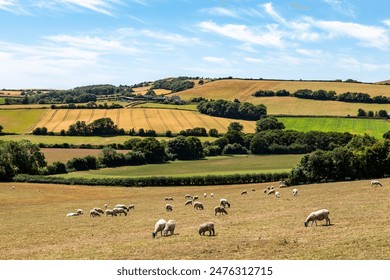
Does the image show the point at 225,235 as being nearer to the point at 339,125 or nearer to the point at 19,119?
the point at 339,125

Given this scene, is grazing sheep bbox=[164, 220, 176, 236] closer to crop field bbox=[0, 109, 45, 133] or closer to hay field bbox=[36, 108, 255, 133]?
hay field bbox=[36, 108, 255, 133]

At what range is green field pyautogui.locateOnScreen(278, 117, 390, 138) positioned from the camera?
5989 inches

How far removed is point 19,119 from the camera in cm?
16862

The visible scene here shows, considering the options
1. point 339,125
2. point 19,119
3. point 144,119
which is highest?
point 19,119

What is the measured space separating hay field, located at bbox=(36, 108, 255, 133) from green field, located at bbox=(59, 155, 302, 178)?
1554 inches

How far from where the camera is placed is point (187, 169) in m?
108

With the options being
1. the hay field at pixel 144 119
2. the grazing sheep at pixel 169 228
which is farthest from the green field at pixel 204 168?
the grazing sheep at pixel 169 228

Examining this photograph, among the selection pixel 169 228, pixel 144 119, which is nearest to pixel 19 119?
pixel 144 119

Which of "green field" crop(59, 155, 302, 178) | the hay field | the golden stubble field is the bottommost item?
"green field" crop(59, 155, 302, 178)

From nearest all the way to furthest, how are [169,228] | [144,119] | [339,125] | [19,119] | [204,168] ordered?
1. [169,228]
2. [204,168]
3. [339,125]
4. [19,119]
5. [144,119]

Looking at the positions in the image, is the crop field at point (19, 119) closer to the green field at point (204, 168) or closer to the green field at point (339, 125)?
the green field at point (204, 168)

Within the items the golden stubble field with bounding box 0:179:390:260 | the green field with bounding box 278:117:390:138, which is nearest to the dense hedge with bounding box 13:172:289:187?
the golden stubble field with bounding box 0:179:390:260

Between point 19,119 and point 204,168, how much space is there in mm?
92621
